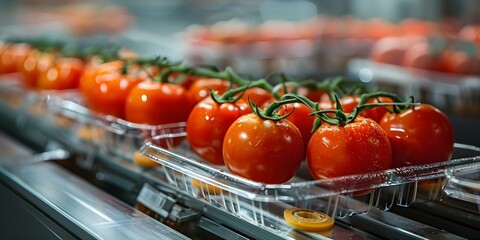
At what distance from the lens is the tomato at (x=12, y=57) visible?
2.36 metres

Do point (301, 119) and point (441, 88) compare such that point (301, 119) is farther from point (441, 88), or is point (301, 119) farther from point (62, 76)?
point (441, 88)

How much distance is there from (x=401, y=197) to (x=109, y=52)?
1.20 m

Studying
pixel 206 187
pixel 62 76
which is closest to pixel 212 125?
pixel 206 187

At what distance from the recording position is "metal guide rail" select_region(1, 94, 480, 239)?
111 centimetres

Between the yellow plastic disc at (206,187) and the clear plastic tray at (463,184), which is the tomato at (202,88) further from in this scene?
the clear plastic tray at (463,184)

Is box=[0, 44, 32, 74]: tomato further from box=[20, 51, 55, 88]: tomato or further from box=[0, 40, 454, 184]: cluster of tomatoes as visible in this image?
box=[0, 40, 454, 184]: cluster of tomatoes

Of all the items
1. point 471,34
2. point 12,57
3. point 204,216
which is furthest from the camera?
point 471,34

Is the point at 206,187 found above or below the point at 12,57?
above

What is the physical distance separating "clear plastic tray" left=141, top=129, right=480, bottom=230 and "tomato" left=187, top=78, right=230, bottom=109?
11.7 inches

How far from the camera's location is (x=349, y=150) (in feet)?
3.32

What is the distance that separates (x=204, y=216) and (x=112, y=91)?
41cm

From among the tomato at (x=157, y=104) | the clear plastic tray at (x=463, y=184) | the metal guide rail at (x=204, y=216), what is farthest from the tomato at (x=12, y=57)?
the clear plastic tray at (x=463, y=184)

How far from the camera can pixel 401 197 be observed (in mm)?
1066

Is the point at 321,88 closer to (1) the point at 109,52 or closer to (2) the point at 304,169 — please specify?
(2) the point at 304,169
